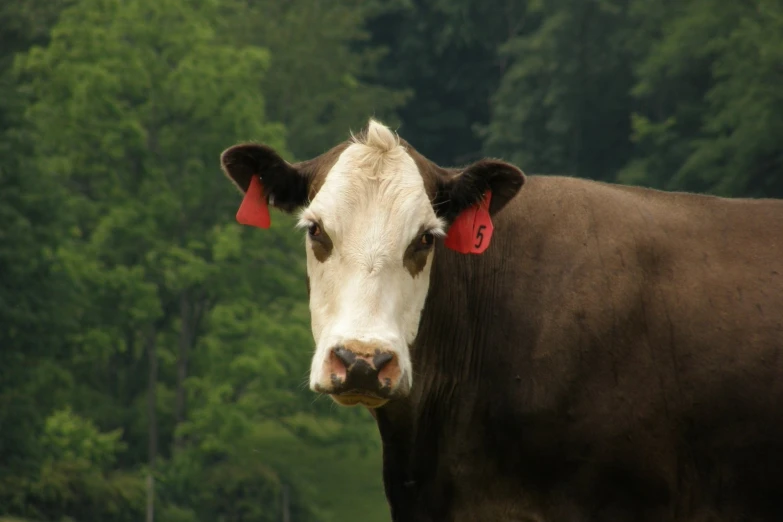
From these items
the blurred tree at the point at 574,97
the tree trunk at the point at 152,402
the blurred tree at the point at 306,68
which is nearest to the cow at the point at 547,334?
the tree trunk at the point at 152,402

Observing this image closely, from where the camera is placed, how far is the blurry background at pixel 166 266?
38812 millimetres

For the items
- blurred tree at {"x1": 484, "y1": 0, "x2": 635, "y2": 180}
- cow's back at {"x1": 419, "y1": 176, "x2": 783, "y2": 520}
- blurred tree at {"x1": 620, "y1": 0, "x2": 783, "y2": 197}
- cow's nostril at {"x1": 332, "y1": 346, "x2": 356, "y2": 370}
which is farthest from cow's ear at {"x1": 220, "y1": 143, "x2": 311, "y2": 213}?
blurred tree at {"x1": 484, "y1": 0, "x2": 635, "y2": 180}

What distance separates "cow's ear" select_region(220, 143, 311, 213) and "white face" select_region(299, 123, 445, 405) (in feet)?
1.08

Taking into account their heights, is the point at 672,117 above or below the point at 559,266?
above

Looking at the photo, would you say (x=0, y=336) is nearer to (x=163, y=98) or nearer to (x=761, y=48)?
(x=163, y=98)

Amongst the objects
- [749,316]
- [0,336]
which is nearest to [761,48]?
[0,336]

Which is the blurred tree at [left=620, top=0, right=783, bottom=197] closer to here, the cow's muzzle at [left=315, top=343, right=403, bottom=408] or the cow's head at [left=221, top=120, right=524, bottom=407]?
the cow's head at [left=221, top=120, right=524, bottom=407]

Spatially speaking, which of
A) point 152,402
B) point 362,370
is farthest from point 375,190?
point 152,402

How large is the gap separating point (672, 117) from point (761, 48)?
29.8ft

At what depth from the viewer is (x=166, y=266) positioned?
1778 inches

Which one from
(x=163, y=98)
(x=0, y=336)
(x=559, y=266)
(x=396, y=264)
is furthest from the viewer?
(x=163, y=98)

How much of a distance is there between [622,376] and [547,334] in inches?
16.8

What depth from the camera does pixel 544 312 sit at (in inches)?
305

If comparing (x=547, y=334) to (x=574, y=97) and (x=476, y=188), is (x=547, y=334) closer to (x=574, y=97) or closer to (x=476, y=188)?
(x=476, y=188)
